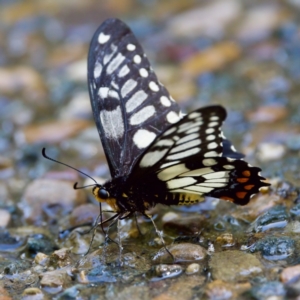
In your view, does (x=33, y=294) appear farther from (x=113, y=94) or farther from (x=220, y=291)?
(x=113, y=94)

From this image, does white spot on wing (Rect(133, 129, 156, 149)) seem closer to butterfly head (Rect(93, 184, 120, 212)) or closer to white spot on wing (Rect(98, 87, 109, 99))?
white spot on wing (Rect(98, 87, 109, 99))

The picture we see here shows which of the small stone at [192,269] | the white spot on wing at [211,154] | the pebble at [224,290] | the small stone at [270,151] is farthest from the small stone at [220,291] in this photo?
the small stone at [270,151]

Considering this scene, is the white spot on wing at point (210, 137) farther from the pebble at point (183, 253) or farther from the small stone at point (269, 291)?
the small stone at point (269, 291)

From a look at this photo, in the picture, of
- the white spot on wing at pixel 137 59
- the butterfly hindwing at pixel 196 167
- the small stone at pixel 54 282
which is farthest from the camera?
the white spot on wing at pixel 137 59

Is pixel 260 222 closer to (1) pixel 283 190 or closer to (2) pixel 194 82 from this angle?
(1) pixel 283 190

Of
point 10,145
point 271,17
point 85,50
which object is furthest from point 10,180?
point 271,17

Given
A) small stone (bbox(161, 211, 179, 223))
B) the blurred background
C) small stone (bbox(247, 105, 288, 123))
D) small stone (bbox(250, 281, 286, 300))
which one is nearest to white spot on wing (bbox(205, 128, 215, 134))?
small stone (bbox(250, 281, 286, 300))
